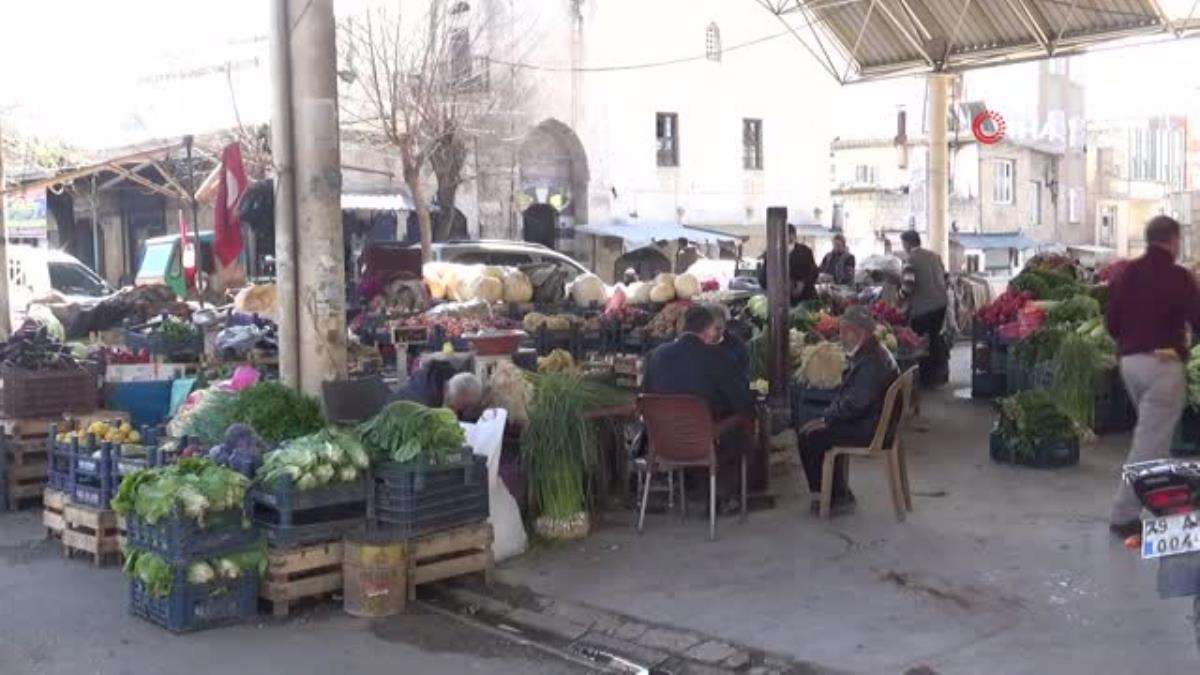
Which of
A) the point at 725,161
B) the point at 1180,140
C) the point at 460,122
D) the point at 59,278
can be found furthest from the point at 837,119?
the point at 59,278

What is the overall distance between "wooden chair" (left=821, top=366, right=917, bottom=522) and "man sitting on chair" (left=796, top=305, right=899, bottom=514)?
8 centimetres

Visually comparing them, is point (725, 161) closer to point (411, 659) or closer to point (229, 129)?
point (229, 129)

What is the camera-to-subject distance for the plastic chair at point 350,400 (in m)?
7.72

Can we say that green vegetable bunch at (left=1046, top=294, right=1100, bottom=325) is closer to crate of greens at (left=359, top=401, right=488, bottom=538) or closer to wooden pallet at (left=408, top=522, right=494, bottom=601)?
wooden pallet at (left=408, top=522, right=494, bottom=601)

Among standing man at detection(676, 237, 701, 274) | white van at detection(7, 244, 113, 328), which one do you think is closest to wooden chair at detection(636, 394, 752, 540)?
white van at detection(7, 244, 113, 328)

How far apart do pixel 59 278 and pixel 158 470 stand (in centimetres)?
1704

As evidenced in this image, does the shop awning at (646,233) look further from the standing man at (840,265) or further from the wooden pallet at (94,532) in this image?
the wooden pallet at (94,532)

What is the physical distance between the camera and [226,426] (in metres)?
7.23

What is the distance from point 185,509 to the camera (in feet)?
19.9

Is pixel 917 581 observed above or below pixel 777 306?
below

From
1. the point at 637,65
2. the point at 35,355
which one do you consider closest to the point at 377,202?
the point at 637,65

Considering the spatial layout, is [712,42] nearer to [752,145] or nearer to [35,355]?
[752,145]

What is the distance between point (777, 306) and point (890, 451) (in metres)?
2.00

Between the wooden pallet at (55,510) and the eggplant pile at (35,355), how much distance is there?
1758 millimetres
